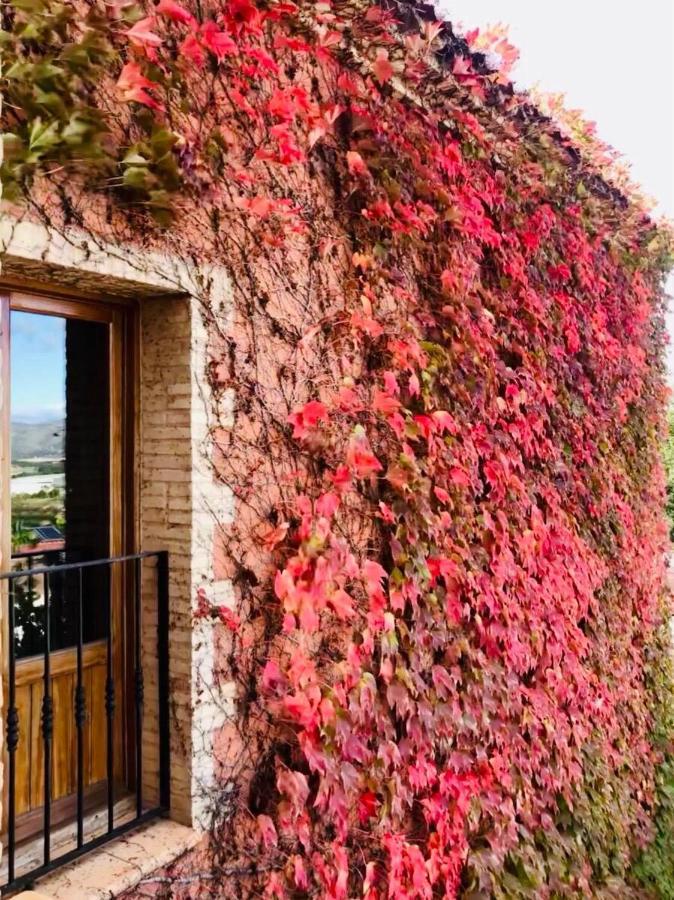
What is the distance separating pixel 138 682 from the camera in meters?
2.57

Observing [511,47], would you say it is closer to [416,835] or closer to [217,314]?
[217,314]

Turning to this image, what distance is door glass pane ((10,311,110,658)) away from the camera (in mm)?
2531

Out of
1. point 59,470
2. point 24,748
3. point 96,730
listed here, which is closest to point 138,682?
point 96,730

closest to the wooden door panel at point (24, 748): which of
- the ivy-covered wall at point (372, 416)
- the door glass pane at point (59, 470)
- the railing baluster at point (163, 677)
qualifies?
the door glass pane at point (59, 470)

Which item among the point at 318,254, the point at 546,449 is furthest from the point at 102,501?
the point at 546,449

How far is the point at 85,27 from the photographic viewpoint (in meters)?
2.18

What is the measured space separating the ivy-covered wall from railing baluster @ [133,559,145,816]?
0.72 ft

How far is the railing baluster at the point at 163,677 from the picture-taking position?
8.50 ft

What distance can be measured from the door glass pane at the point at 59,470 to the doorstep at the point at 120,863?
687mm

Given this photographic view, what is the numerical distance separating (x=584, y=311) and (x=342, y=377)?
9.62 feet

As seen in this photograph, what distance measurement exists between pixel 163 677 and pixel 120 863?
580 millimetres

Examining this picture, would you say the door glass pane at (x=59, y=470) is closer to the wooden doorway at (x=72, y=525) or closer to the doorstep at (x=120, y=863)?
the wooden doorway at (x=72, y=525)

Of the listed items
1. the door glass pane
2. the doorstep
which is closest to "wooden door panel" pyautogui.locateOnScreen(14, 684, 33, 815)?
the door glass pane

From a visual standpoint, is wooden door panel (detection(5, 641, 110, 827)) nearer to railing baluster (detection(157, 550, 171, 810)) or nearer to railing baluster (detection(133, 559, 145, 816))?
railing baluster (detection(133, 559, 145, 816))
